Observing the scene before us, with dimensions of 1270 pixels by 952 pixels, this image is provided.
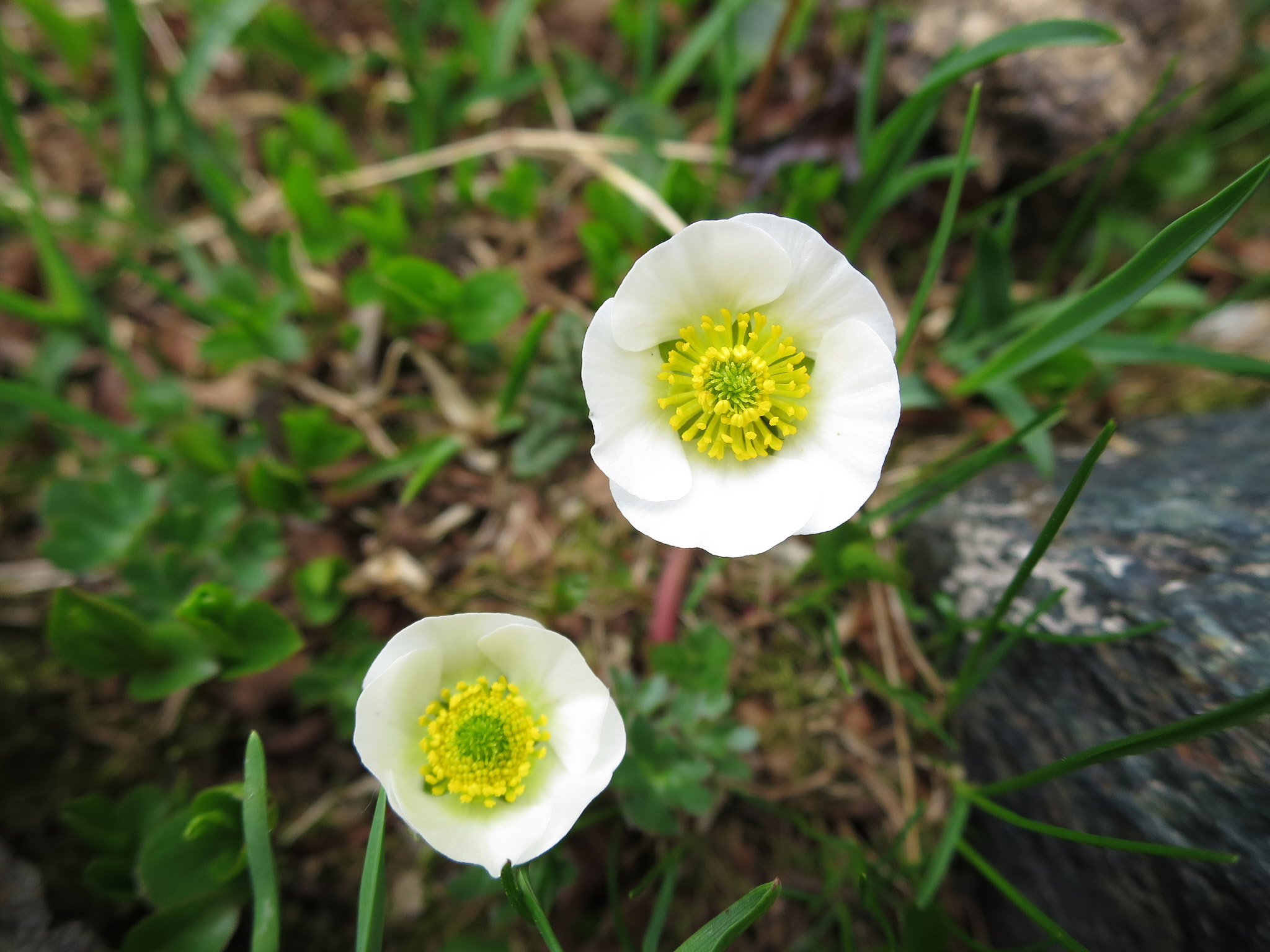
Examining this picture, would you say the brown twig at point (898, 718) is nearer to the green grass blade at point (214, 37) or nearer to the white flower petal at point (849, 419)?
the white flower petal at point (849, 419)

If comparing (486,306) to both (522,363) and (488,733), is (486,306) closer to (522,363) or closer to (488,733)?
(522,363)

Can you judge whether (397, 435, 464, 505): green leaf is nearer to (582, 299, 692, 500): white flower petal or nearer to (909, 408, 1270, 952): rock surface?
(582, 299, 692, 500): white flower petal

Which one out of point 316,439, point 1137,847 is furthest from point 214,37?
point 1137,847

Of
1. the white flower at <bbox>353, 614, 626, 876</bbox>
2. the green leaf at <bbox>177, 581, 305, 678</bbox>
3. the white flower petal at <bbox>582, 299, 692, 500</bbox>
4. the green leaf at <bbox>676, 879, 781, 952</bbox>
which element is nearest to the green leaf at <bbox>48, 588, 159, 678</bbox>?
the green leaf at <bbox>177, 581, 305, 678</bbox>

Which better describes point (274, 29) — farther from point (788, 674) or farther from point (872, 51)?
point (788, 674)

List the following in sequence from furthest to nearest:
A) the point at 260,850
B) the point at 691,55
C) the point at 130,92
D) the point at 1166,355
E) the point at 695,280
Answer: the point at 691,55 → the point at 130,92 → the point at 1166,355 → the point at 695,280 → the point at 260,850

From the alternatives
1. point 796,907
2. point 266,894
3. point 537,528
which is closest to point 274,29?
point 537,528

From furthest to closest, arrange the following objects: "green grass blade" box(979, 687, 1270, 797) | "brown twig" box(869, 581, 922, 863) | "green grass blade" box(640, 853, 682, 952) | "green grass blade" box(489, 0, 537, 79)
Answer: "green grass blade" box(489, 0, 537, 79) → "brown twig" box(869, 581, 922, 863) → "green grass blade" box(640, 853, 682, 952) → "green grass blade" box(979, 687, 1270, 797)
